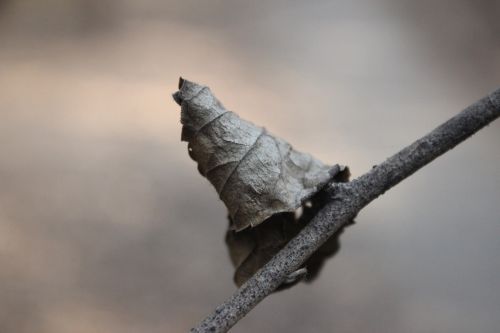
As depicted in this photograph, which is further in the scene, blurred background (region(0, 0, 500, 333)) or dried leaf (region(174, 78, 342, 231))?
blurred background (region(0, 0, 500, 333))

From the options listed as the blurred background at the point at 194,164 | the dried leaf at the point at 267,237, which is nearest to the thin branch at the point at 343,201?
the dried leaf at the point at 267,237

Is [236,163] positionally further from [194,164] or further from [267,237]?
[194,164]

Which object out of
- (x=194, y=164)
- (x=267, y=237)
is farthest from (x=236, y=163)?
(x=194, y=164)

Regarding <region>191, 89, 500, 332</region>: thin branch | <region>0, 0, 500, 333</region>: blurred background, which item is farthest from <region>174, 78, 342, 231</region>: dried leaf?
<region>0, 0, 500, 333</region>: blurred background

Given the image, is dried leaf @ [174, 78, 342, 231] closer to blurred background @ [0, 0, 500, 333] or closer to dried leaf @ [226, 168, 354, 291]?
dried leaf @ [226, 168, 354, 291]

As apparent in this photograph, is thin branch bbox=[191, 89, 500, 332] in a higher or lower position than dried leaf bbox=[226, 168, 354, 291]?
lower

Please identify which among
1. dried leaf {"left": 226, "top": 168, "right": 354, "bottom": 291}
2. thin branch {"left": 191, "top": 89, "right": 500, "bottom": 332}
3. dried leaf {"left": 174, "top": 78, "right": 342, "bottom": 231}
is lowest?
thin branch {"left": 191, "top": 89, "right": 500, "bottom": 332}

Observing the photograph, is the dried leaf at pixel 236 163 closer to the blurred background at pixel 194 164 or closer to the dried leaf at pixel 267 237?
the dried leaf at pixel 267 237
